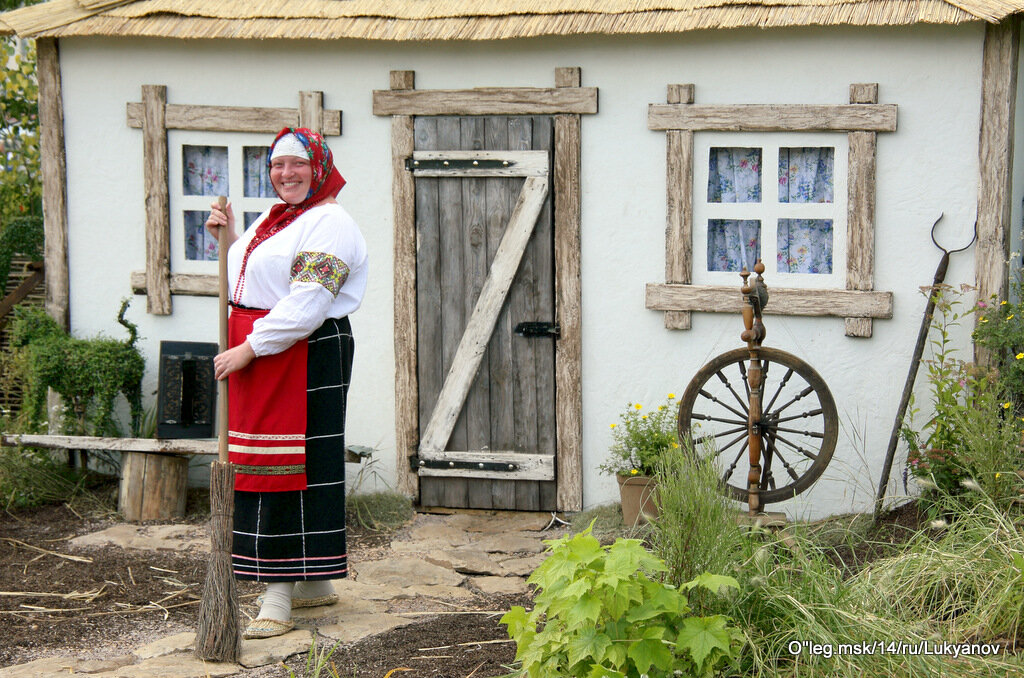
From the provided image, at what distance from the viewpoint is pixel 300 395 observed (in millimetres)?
4207

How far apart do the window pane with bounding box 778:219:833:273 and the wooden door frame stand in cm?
117

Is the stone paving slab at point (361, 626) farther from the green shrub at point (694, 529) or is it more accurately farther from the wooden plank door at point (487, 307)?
the wooden plank door at point (487, 307)

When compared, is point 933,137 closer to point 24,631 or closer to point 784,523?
point 784,523

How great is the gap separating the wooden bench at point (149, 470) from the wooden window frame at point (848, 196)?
2865 mm

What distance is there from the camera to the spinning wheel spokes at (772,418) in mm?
5223

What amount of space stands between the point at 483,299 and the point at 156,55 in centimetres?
256

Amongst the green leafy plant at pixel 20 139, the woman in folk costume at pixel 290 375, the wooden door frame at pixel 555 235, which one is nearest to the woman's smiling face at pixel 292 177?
the woman in folk costume at pixel 290 375

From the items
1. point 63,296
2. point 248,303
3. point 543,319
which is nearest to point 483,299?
point 543,319

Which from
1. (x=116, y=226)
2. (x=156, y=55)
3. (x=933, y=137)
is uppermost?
(x=156, y=55)

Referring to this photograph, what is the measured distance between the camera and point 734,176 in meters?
6.09

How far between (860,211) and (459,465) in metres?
2.72

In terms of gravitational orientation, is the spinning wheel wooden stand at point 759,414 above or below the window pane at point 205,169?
below

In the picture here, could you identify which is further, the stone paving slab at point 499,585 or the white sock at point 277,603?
the stone paving slab at point 499,585

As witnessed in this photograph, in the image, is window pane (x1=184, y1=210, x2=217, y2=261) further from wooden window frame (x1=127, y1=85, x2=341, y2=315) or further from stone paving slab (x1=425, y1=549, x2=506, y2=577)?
stone paving slab (x1=425, y1=549, x2=506, y2=577)
